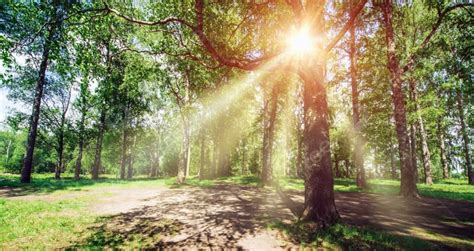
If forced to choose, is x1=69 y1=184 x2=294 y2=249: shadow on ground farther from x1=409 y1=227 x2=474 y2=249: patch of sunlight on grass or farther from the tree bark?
the tree bark

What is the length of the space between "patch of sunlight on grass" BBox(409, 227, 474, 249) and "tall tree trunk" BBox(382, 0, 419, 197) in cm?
766

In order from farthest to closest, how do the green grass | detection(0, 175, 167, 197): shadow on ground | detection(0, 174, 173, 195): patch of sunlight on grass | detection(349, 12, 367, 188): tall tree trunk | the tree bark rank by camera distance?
1. the tree bark
2. detection(349, 12, 367, 188): tall tree trunk
3. detection(0, 174, 173, 195): patch of sunlight on grass
4. detection(0, 175, 167, 197): shadow on ground
5. the green grass

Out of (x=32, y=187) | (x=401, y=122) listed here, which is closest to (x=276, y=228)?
(x=401, y=122)

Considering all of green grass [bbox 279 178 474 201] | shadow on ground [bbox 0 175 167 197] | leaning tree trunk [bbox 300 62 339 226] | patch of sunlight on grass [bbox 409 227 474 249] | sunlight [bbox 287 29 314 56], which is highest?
sunlight [bbox 287 29 314 56]

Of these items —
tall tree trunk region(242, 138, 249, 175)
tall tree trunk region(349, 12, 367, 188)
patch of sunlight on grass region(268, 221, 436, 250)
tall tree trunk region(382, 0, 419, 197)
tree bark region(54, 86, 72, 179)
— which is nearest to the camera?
patch of sunlight on grass region(268, 221, 436, 250)

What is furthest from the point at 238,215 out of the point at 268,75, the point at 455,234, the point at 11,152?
the point at 11,152

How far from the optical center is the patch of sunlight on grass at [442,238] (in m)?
5.73

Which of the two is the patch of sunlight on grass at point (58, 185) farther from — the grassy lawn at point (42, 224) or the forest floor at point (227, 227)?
the forest floor at point (227, 227)

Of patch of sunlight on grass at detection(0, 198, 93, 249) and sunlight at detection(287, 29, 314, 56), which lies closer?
patch of sunlight on grass at detection(0, 198, 93, 249)

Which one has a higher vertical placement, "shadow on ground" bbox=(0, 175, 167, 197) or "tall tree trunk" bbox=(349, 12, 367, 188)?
"tall tree trunk" bbox=(349, 12, 367, 188)

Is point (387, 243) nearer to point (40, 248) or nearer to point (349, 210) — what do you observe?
point (349, 210)

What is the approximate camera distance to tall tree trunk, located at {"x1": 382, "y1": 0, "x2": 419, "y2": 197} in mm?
13406

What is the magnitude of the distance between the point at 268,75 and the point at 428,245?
1796cm

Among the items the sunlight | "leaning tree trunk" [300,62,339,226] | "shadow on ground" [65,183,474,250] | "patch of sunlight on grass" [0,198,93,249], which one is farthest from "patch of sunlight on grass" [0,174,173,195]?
the sunlight
